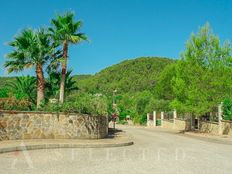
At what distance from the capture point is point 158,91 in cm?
7038

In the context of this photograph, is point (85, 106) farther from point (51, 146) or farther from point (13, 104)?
point (51, 146)

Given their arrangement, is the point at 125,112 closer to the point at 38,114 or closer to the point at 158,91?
the point at 158,91

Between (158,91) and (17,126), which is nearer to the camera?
(17,126)

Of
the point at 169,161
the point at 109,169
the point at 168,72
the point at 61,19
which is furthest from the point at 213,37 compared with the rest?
the point at 168,72

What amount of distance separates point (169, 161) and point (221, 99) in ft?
71.2

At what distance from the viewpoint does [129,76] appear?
4788 inches

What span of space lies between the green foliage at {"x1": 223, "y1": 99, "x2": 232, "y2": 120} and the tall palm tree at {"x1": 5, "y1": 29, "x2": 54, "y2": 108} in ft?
51.9

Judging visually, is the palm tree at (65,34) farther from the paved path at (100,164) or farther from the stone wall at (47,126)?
the paved path at (100,164)

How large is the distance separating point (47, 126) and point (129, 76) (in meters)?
102

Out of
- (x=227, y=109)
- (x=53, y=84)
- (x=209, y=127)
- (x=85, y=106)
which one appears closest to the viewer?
(x=85, y=106)

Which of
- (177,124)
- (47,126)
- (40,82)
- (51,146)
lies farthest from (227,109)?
(51,146)

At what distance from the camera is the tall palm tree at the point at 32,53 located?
25.7 m

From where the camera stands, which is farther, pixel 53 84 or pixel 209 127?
pixel 209 127

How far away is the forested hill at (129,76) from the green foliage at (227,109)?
7249 cm
